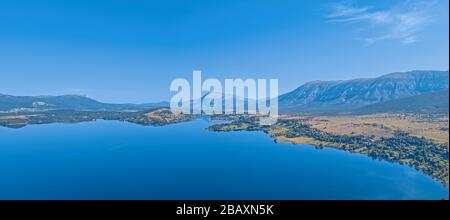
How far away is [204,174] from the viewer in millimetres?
31625

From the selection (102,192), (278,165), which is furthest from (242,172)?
(102,192)

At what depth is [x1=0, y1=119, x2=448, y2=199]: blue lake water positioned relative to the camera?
82.3ft

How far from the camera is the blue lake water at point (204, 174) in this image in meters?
25.1

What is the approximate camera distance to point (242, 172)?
32500mm

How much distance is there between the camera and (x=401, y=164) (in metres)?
34.0

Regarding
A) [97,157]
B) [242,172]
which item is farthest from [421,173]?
[97,157]

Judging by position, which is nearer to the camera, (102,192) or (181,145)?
(102,192)

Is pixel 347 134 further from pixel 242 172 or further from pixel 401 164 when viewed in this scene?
pixel 242 172
